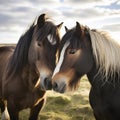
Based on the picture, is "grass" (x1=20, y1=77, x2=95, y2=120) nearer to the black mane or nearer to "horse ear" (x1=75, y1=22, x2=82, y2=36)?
the black mane

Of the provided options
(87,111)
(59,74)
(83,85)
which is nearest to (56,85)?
(59,74)

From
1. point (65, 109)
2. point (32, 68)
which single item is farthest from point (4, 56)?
point (65, 109)

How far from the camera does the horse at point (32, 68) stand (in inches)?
262

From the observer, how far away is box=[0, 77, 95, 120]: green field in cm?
1020

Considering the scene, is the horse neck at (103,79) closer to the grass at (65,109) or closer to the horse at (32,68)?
the horse at (32,68)

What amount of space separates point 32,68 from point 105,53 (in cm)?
215

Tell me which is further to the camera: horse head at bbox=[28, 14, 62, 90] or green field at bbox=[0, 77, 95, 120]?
green field at bbox=[0, 77, 95, 120]

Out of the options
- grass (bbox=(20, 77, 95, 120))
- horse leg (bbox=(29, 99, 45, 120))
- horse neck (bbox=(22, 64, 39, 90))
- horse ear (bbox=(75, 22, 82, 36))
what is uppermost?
horse ear (bbox=(75, 22, 82, 36))

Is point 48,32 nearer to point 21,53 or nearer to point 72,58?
point 21,53

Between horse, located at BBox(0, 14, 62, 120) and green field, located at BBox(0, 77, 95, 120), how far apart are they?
235cm

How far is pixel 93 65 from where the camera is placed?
5723 millimetres

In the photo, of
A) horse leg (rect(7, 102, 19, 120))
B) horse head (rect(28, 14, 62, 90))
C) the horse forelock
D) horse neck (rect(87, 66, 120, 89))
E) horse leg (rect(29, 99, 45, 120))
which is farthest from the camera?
horse leg (rect(29, 99, 45, 120))

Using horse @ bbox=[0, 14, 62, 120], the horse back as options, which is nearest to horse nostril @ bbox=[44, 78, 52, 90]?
horse @ bbox=[0, 14, 62, 120]

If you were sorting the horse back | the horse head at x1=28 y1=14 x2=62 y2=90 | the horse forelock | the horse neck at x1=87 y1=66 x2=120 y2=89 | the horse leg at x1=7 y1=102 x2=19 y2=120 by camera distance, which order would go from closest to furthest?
the horse neck at x1=87 y1=66 x2=120 y2=89 < the horse head at x1=28 y1=14 x2=62 y2=90 < the horse forelock < the horse leg at x1=7 y1=102 x2=19 y2=120 < the horse back
